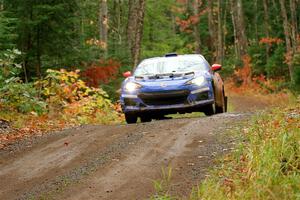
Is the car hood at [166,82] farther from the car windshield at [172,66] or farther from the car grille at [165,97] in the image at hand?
the car windshield at [172,66]

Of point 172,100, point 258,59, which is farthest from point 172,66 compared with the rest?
point 258,59

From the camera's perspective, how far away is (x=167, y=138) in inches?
346

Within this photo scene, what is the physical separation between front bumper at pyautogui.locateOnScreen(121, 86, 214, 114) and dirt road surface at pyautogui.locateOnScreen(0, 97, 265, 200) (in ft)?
3.66

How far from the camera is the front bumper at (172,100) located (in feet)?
38.4

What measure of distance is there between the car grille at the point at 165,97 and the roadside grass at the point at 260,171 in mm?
4511

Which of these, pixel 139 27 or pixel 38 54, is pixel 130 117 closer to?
pixel 38 54

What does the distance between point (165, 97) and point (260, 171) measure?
6213mm

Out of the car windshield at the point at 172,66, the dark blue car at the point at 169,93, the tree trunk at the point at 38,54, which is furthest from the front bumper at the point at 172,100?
the tree trunk at the point at 38,54

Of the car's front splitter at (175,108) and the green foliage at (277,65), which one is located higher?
the car's front splitter at (175,108)

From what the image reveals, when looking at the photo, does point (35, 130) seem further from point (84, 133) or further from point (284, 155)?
point (284, 155)

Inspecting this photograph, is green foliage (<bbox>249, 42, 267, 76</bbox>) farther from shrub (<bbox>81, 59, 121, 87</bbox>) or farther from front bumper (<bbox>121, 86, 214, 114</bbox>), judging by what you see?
front bumper (<bbox>121, 86, 214, 114</bbox>)

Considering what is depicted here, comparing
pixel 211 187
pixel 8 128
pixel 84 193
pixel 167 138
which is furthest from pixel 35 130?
pixel 211 187

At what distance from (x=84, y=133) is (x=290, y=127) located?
14.7ft

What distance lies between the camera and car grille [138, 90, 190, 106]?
1166cm
